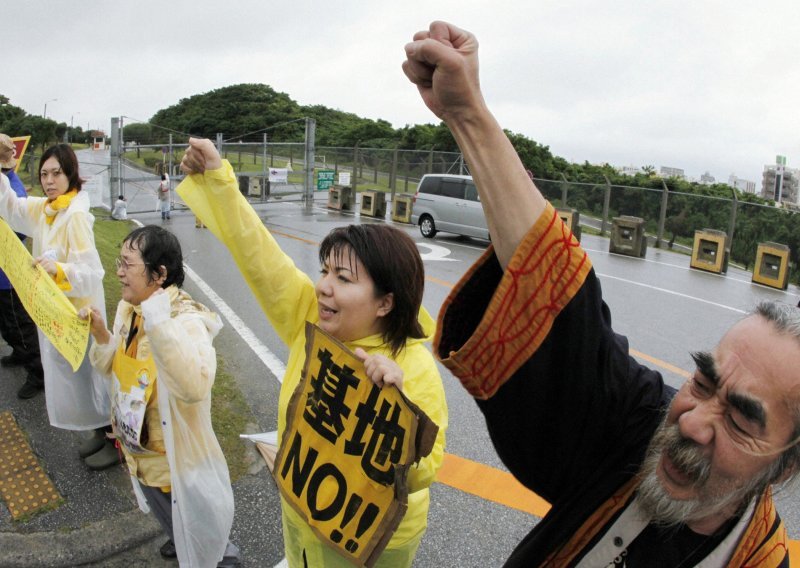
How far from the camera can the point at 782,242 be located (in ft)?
44.3

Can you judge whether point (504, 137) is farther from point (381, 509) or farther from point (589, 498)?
point (381, 509)

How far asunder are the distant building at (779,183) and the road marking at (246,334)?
20.5 m

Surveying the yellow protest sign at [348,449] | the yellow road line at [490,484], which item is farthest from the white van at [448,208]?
the yellow protest sign at [348,449]

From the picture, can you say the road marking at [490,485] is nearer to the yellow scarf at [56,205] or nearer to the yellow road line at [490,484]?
the yellow road line at [490,484]

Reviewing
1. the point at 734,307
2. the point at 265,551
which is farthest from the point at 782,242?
the point at 265,551

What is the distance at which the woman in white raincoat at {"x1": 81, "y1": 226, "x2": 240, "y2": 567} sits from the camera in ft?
7.97

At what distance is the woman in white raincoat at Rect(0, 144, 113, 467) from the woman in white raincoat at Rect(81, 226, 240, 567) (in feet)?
2.80

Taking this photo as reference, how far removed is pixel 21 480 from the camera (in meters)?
3.46

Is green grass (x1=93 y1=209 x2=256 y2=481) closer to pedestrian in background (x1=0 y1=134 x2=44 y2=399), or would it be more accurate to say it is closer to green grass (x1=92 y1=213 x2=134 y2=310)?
green grass (x1=92 y1=213 x2=134 y2=310)

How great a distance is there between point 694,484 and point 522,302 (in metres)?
0.48

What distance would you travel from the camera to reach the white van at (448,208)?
14484 millimetres

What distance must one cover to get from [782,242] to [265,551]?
1406 centimetres

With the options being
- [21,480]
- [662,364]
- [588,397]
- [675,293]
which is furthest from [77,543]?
[675,293]

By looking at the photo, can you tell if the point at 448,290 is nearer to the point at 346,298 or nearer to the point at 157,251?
the point at 157,251
